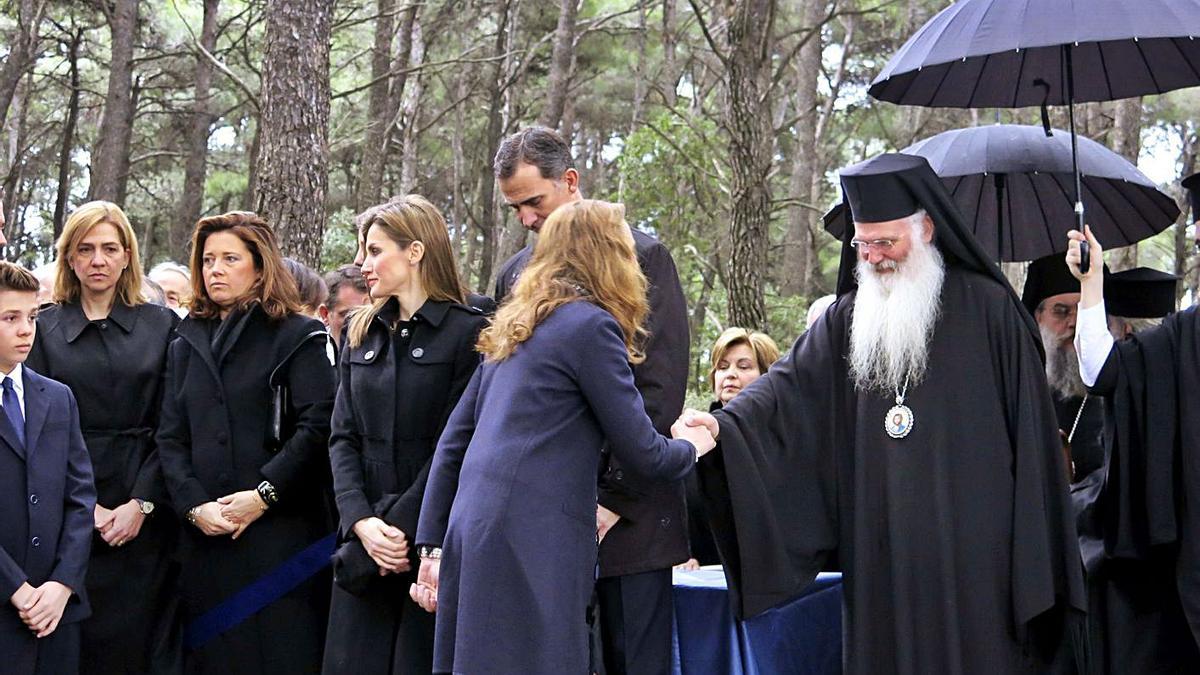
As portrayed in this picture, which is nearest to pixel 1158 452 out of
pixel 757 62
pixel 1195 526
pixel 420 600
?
pixel 1195 526

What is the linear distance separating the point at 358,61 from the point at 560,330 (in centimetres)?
2405

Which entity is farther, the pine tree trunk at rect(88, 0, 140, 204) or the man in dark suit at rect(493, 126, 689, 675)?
the pine tree trunk at rect(88, 0, 140, 204)

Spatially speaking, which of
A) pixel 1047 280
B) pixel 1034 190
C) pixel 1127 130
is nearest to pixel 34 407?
pixel 1047 280

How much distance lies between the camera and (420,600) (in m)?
4.66

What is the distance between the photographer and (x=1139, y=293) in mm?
5480

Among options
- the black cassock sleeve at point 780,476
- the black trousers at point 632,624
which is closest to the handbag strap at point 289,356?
the black trousers at point 632,624

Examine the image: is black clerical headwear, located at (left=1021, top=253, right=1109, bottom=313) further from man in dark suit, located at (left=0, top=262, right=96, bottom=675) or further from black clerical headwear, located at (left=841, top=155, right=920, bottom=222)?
man in dark suit, located at (left=0, top=262, right=96, bottom=675)

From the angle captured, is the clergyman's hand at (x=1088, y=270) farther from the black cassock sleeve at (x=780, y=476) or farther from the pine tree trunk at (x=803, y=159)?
the pine tree trunk at (x=803, y=159)

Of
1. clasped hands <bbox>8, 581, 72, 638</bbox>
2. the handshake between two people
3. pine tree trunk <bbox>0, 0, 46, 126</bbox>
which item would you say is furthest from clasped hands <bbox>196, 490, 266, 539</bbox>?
pine tree trunk <bbox>0, 0, 46, 126</bbox>

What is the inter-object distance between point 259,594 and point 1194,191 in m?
3.88

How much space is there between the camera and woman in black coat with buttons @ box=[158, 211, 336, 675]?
5.44m

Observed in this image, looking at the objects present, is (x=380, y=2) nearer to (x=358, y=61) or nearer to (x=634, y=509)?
(x=358, y=61)

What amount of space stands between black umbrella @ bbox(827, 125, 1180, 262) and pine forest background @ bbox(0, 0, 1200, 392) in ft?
3.01

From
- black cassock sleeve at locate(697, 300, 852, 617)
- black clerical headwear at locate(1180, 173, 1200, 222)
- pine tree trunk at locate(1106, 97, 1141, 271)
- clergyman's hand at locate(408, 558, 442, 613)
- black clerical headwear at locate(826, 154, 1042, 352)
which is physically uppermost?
pine tree trunk at locate(1106, 97, 1141, 271)
